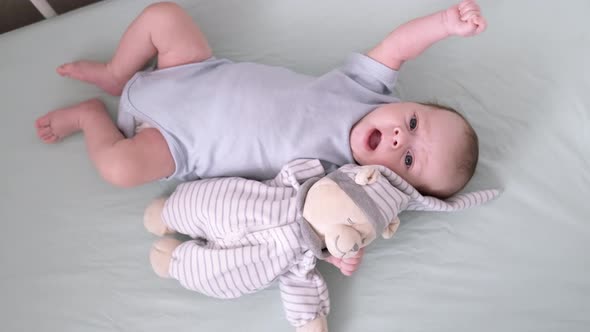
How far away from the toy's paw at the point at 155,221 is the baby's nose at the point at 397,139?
0.46 metres

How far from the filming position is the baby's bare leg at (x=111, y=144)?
917mm

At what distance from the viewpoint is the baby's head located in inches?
34.4

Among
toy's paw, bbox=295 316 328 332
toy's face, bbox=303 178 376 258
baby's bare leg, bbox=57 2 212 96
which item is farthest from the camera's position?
baby's bare leg, bbox=57 2 212 96

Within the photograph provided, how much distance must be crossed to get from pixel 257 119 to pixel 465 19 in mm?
416

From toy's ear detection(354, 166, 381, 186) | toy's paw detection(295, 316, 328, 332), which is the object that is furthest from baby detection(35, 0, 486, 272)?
toy's paw detection(295, 316, 328, 332)

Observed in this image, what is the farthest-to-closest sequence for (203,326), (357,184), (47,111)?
(47,111) < (203,326) < (357,184)

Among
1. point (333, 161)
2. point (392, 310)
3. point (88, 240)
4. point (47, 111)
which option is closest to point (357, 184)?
point (333, 161)

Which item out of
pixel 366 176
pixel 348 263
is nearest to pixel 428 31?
Result: pixel 366 176

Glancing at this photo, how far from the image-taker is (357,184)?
2.61ft

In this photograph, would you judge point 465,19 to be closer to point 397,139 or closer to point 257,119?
point 397,139

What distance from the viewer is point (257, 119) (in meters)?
0.93

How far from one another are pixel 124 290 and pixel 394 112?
0.60 metres

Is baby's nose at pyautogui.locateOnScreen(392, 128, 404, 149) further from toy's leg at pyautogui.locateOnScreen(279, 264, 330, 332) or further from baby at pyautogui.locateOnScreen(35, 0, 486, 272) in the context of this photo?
toy's leg at pyautogui.locateOnScreen(279, 264, 330, 332)

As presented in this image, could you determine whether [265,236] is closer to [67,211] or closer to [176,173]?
[176,173]
